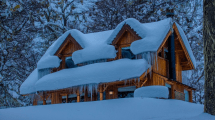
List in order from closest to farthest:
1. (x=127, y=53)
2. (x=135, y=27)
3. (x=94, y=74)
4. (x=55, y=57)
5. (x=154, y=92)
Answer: (x=154, y=92)
(x=94, y=74)
(x=135, y=27)
(x=127, y=53)
(x=55, y=57)

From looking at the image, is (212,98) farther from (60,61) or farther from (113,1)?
(113,1)

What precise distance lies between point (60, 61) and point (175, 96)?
750cm

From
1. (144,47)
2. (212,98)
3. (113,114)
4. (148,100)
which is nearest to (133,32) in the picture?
(144,47)

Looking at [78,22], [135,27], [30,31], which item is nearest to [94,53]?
[135,27]

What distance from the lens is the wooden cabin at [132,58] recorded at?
1644 cm

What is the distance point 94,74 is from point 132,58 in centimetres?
264

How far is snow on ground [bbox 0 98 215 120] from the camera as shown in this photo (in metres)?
9.30

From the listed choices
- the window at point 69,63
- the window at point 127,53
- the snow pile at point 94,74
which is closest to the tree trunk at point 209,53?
the snow pile at point 94,74

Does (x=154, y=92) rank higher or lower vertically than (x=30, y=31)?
lower

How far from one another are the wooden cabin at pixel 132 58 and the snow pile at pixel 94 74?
303 millimetres

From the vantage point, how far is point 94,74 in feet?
53.8

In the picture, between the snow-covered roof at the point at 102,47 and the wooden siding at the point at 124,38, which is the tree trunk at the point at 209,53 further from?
the wooden siding at the point at 124,38

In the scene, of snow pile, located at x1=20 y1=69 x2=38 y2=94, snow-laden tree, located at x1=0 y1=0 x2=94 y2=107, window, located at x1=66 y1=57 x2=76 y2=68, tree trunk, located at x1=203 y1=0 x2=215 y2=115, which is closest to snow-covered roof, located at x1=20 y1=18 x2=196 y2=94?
snow pile, located at x1=20 y1=69 x2=38 y2=94

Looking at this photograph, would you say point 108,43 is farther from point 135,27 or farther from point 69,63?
point 69,63
